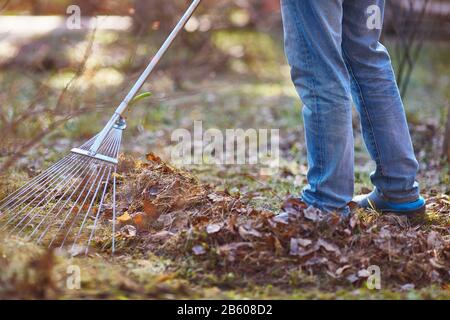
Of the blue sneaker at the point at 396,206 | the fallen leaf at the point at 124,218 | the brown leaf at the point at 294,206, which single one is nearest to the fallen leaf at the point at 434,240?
the blue sneaker at the point at 396,206

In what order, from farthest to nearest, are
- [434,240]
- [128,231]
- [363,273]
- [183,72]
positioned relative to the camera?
[183,72], [128,231], [434,240], [363,273]

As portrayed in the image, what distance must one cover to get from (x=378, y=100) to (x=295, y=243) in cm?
72

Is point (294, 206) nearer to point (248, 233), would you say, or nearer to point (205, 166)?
point (248, 233)

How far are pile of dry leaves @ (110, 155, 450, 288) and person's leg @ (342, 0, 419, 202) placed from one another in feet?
0.56

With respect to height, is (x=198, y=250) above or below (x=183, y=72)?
below

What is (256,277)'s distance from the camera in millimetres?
2521

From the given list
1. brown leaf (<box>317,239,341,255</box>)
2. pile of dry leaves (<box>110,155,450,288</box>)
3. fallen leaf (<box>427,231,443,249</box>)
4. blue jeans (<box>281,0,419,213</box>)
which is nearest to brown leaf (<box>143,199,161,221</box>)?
pile of dry leaves (<box>110,155,450,288</box>)

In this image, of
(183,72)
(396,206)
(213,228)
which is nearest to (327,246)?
A: (213,228)

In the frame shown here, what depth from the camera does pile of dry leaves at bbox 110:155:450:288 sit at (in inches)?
100

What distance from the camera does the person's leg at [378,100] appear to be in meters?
2.85

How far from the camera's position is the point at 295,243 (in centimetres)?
259

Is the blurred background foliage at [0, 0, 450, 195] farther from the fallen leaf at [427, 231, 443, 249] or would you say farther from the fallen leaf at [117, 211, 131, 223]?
the fallen leaf at [427, 231, 443, 249]

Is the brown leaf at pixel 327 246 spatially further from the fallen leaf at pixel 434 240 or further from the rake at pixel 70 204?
the rake at pixel 70 204
